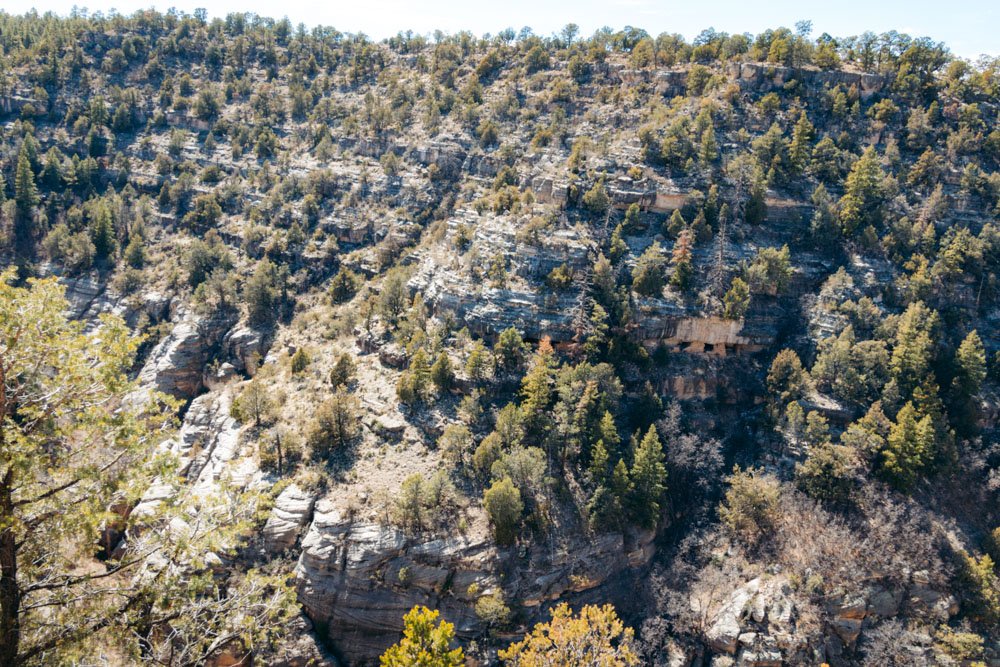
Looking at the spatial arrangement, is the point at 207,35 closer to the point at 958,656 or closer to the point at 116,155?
the point at 116,155

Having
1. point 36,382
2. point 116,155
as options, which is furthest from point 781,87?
point 116,155

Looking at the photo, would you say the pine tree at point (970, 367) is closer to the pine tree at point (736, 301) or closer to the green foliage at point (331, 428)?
the pine tree at point (736, 301)

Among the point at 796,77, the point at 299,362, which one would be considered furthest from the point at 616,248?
the point at 796,77

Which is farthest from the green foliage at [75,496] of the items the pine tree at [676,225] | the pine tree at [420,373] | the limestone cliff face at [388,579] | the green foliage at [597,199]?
the pine tree at [676,225]

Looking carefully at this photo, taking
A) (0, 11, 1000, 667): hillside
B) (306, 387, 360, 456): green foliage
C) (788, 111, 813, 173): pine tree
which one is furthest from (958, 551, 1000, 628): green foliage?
(306, 387, 360, 456): green foliage

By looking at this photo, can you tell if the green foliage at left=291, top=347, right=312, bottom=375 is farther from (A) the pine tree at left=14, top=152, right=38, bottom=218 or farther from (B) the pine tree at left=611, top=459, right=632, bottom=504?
(A) the pine tree at left=14, top=152, right=38, bottom=218

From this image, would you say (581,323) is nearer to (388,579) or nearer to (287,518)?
(388,579)
